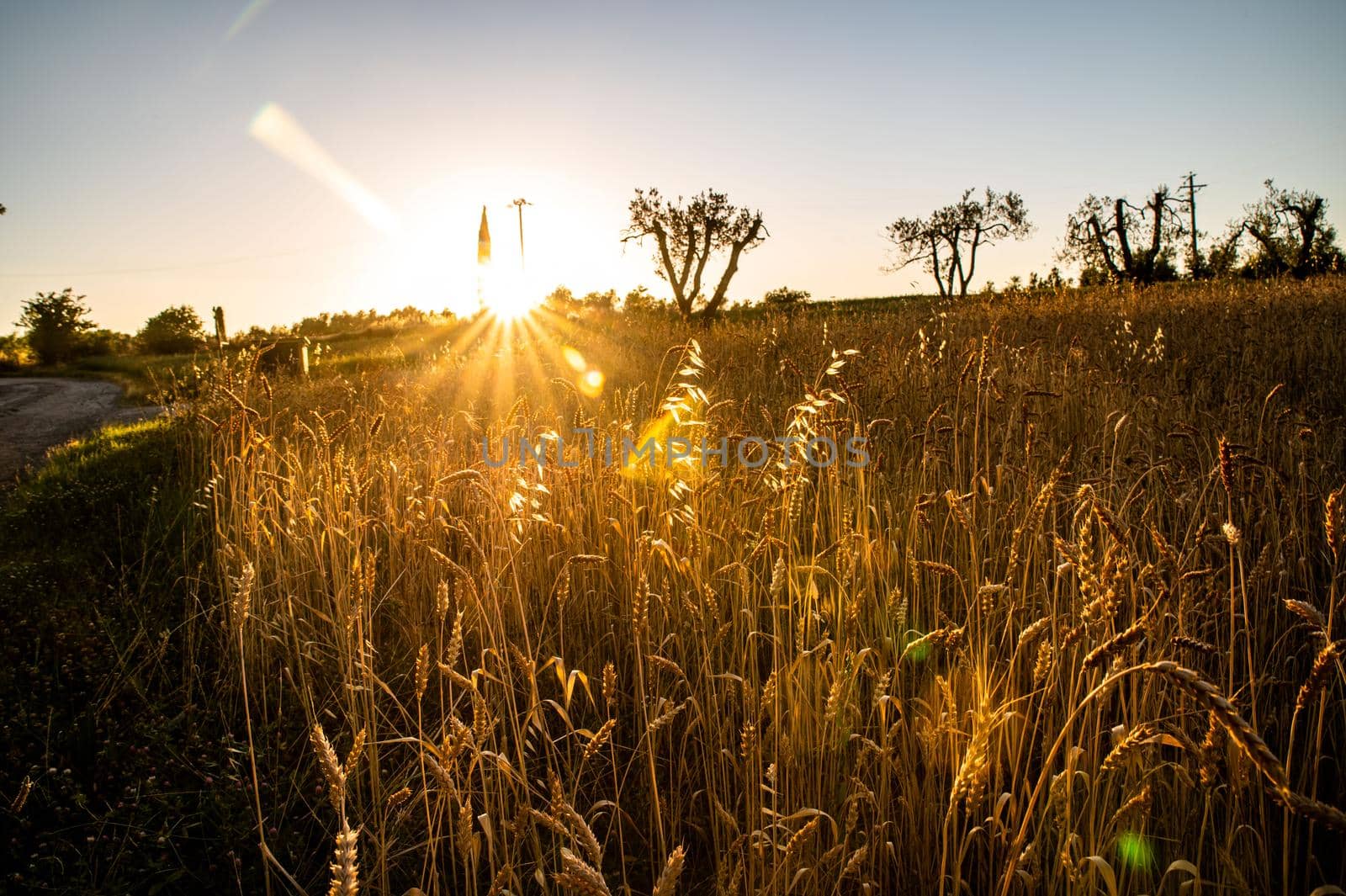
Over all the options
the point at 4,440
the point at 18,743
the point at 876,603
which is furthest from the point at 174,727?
the point at 4,440

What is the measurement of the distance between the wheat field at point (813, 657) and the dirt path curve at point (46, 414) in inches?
257

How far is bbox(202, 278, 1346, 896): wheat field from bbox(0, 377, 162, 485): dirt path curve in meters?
6.54

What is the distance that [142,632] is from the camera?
3.00 m

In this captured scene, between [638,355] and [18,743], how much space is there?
7.85 metres

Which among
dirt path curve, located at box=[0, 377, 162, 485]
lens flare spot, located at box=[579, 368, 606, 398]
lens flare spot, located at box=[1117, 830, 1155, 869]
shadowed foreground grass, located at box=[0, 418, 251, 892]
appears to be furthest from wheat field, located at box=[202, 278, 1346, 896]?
dirt path curve, located at box=[0, 377, 162, 485]

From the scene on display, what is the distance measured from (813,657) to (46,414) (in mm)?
14405

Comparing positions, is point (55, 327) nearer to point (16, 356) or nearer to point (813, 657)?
point (16, 356)

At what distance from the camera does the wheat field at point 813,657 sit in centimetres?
147

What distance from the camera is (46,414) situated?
1160 cm

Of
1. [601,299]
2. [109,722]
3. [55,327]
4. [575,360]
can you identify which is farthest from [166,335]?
[109,722]

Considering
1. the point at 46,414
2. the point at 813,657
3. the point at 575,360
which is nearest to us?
the point at 813,657

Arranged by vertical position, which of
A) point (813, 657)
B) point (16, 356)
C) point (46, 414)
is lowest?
point (813, 657)

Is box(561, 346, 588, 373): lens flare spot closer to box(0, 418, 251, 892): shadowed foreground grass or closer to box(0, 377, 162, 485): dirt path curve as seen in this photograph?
box(0, 418, 251, 892): shadowed foreground grass

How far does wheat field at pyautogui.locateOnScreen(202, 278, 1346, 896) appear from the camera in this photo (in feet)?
4.82
